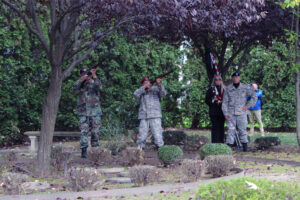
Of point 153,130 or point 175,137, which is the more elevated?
point 153,130

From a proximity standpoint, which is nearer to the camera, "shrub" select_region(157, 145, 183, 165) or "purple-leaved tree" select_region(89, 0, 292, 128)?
"purple-leaved tree" select_region(89, 0, 292, 128)

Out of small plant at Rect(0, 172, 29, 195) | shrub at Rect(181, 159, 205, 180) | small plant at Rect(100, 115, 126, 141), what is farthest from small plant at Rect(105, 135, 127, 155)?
small plant at Rect(0, 172, 29, 195)

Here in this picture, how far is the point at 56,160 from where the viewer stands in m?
7.55

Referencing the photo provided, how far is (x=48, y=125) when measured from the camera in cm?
699

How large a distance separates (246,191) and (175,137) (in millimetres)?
8363

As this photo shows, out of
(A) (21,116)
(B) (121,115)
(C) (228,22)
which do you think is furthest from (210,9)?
(A) (21,116)

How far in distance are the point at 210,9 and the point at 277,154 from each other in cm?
432

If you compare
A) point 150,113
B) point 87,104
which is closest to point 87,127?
point 87,104

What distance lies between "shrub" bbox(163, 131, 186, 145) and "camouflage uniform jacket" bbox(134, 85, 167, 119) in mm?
2799

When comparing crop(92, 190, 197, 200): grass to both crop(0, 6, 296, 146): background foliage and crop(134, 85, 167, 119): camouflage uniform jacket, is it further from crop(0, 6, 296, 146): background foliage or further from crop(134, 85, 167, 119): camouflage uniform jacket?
crop(0, 6, 296, 146): background foliage

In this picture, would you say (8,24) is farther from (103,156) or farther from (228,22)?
(228,22)

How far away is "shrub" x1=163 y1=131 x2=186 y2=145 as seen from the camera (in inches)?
465

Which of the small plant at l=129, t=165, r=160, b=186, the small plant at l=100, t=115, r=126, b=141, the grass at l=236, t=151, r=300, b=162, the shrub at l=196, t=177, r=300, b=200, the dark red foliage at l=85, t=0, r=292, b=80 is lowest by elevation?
the grass at l=236, t=151, r=300, b=162

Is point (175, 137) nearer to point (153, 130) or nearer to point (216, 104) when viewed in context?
point (216, 104)
